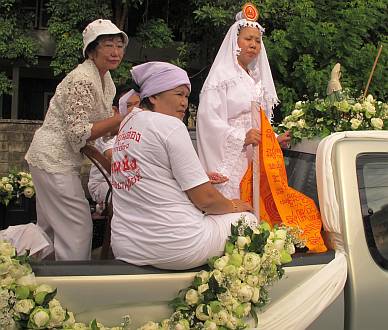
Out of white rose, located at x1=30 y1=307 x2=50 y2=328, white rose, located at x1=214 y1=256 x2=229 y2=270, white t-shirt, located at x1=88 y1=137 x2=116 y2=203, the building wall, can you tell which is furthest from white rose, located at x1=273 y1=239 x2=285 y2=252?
the building wall

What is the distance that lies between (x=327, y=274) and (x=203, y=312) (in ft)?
1.92

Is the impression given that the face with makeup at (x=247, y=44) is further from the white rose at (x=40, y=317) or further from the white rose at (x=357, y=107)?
the white rose at (x=40, y=317)

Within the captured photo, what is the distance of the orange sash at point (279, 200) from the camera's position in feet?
8.39

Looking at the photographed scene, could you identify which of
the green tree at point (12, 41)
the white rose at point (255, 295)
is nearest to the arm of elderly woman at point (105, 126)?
the white rose at point (255, 295)

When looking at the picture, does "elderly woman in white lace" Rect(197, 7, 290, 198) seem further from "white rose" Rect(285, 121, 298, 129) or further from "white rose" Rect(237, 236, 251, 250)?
"white rose" Rect(237, 236, 251, 250)

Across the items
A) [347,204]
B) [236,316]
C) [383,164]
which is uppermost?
[383,164]

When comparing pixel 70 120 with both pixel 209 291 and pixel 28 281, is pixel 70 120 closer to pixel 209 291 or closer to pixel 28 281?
pixel 28 281

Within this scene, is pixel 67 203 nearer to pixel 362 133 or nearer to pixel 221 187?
pixel 221 187

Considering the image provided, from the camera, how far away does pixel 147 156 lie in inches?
90.1

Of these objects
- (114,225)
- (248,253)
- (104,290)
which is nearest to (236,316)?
(248,253)

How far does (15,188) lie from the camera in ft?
13.5

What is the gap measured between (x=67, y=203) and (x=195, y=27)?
7.98 metres

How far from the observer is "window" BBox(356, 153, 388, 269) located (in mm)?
2477

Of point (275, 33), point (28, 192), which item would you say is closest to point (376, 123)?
point (28, 192)
